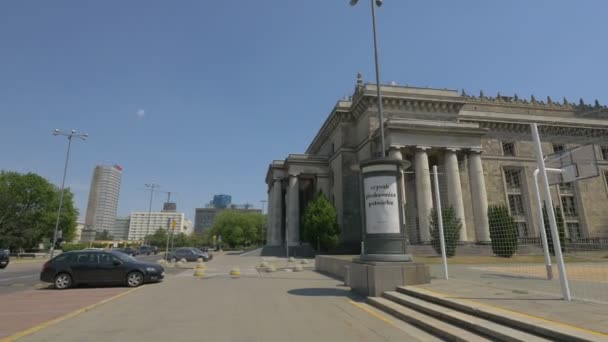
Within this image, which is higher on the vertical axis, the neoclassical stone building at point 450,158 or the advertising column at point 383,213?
the neoclassical stone building at point 450,158

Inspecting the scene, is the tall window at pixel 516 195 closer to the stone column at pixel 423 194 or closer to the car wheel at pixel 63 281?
the stone column at pixel 423 194

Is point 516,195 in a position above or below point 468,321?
above

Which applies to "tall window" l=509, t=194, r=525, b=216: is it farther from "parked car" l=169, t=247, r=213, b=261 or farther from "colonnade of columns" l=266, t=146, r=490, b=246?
"parked car" l=169, t=247, r=213, b=261

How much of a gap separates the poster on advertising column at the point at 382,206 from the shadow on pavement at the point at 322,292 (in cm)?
228

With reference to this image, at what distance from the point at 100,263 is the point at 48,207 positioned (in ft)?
215

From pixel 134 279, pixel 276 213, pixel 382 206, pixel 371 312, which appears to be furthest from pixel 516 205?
pixel 134 279

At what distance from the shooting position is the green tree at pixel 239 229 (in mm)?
87375

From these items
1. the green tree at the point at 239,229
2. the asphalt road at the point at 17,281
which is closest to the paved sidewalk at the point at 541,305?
the asphalt road at the point at 17,281

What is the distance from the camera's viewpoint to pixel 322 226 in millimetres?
36656

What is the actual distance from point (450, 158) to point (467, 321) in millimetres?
31980

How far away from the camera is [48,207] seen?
63219 mm

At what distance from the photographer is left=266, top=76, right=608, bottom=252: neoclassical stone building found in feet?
113

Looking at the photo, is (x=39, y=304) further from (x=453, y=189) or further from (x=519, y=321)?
(x=453, y=189)

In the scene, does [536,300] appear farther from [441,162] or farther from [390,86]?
[390,86]
